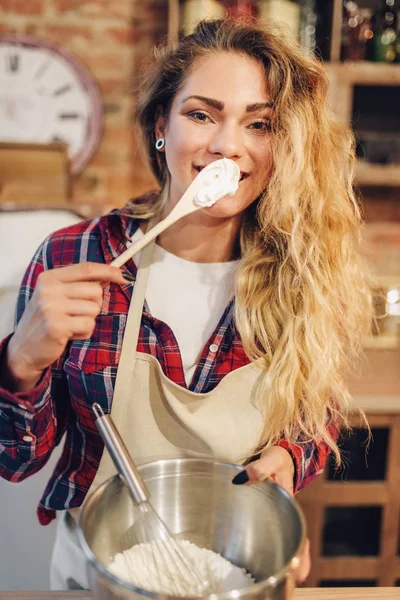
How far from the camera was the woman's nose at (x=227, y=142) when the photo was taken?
1051 mm

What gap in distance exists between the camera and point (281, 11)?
6.59ft

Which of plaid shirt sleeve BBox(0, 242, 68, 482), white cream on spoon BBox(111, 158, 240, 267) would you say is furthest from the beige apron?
white cream on spoon BBox(111, 158, 240, 267)

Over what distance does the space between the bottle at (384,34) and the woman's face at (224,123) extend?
48.8 inches

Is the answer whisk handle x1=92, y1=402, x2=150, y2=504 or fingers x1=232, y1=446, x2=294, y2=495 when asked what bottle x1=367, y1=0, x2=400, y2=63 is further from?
whisk handle x1=92, y1=402, x2=150, y2=504

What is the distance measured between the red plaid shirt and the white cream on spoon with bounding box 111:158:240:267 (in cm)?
24

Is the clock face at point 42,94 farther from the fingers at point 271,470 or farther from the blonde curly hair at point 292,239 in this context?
the fingers at point 271,470

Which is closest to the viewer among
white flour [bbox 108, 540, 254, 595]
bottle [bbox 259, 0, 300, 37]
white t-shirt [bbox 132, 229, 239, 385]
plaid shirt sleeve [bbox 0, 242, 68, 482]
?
white flour [bbox 108, 540, 254, 595]

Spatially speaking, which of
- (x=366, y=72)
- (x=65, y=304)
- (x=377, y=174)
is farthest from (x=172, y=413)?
(x=366, y=72)

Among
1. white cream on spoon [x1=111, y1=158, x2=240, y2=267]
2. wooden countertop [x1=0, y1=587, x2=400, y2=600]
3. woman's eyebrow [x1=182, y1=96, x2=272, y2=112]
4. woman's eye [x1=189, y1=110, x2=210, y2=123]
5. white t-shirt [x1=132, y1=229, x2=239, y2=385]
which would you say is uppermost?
woman's eyebrow [x1=182, y1=96, x2=272, y2=112]

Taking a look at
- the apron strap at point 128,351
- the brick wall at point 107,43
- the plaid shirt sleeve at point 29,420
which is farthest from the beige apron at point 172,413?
the brick wall at point 107,43

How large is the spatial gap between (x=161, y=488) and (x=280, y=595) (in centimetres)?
25

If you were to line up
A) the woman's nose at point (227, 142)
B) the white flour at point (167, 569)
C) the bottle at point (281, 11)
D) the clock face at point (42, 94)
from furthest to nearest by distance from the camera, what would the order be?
the clock face at point (42, 94) < the bottle at point (281, 11) < the woman's nose at point (227, 142) < the white flour at point (167, 569)

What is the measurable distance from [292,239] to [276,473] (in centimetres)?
48

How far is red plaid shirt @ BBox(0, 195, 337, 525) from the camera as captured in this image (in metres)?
1.09
